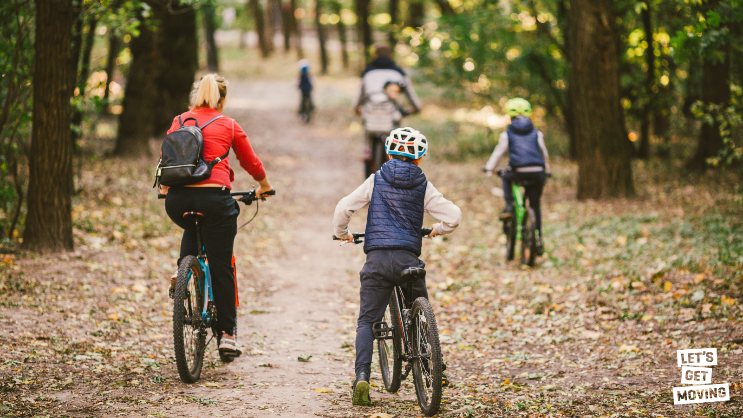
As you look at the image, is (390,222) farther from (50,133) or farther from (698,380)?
(50,133)

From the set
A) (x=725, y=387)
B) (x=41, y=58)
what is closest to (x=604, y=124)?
(x=725, y=387)

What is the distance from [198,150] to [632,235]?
24.4ft

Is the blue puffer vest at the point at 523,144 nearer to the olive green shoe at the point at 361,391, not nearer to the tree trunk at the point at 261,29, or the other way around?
the olive green shoe at the point at 361,391

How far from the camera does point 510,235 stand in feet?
32.1

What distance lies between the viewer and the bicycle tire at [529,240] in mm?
9148

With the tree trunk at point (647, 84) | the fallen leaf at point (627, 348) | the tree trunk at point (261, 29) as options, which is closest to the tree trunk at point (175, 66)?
the tree trunk at point (647, 84)

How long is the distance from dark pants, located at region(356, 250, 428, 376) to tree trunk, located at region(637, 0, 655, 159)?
11.4 metres

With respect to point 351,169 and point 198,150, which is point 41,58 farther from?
point 351,169

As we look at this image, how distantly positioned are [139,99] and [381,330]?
1214cm

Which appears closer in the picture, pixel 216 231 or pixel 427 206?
pixel 427 206

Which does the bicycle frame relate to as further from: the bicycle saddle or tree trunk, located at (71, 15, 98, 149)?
tree trunk, located at (71, 15, 98, 149)

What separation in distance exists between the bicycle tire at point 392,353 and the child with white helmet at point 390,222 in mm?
183

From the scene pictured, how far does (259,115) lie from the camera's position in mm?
27688

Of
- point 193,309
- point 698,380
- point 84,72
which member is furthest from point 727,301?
point 84,72
